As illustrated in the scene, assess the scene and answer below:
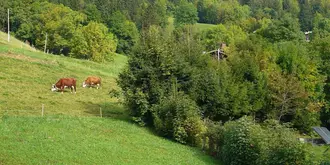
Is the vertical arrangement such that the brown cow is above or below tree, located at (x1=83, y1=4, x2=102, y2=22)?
below

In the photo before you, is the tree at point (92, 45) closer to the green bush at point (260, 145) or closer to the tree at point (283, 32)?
the tree at point (283, 32)

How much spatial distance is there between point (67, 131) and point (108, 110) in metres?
11.5

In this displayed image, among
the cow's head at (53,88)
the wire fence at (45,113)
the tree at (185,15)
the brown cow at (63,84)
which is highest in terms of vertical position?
the tree at (185,15)

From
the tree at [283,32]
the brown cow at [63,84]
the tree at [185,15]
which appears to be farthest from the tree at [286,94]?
the tree at [185,15]

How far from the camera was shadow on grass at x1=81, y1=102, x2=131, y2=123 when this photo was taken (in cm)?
3547

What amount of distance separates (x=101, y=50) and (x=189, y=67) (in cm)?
4910

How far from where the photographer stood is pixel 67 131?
2636 cm

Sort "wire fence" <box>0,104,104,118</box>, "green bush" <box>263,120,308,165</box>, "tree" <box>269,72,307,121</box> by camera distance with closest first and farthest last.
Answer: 1. "green bush" <box>263,120,308,165</box>
2. "wire fence" <box>0,104,104,118</box>
3. "tree" <box>269,72,307,121</box>

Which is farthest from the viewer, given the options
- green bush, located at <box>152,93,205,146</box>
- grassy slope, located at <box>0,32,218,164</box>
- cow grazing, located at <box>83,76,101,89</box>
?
cow grazing, located at <box>83,76,101,89</box>

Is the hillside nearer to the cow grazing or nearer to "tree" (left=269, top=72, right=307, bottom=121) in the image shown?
the cow grazing

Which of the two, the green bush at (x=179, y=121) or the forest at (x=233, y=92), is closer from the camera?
the forest at (x=233, y=92)

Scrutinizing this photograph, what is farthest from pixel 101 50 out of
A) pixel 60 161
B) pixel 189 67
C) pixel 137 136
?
pixel 60 161

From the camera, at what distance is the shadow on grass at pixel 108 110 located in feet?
116

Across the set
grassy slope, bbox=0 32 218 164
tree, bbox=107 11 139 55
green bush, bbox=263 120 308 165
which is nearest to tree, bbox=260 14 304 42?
grassy slope, bbox=0 32 218 164
